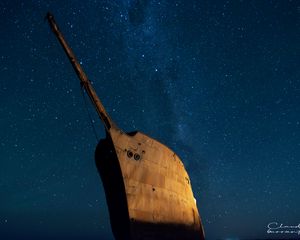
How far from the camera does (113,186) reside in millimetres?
8641

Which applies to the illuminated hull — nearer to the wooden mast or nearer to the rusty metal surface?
the rusty metal surface

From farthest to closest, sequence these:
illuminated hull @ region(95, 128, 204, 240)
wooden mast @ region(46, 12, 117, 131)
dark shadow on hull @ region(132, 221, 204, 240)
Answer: wooden mast @ region(46, 12, 117, 131) < illuminated hull @ region(95, 128, 204, 240) < dark shadow on hull @ region(132, 221, 204, 240)

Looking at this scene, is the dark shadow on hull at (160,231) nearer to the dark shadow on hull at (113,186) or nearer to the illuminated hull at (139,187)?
the illuminated hull at (139,187)

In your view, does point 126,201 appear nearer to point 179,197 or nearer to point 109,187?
point 109,187

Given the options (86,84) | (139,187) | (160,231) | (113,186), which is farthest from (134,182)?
(86,84)

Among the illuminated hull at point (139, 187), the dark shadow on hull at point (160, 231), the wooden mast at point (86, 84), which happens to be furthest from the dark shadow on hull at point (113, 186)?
the wooden mast at point (86, 84)

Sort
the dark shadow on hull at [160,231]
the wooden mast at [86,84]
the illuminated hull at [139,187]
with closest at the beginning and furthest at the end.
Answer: the dark shadow on hull at [160,231], the illuminated hull at [139,187], the wooden mast at [86,84]

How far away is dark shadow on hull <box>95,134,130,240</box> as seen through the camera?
812cm

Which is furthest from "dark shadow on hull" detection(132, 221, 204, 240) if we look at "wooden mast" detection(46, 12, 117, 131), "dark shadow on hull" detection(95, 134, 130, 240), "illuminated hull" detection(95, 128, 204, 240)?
"wooden mast" detection(46, 12, 117, 131)

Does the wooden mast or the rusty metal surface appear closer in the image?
the rusty metal surface

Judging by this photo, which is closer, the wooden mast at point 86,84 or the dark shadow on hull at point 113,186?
the dark shadow on hull at point 113,186

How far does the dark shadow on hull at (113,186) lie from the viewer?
320 inches

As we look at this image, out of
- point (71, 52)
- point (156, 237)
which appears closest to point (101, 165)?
point (156, 237)

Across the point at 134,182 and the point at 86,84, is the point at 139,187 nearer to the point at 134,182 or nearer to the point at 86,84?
the point at 134,182
